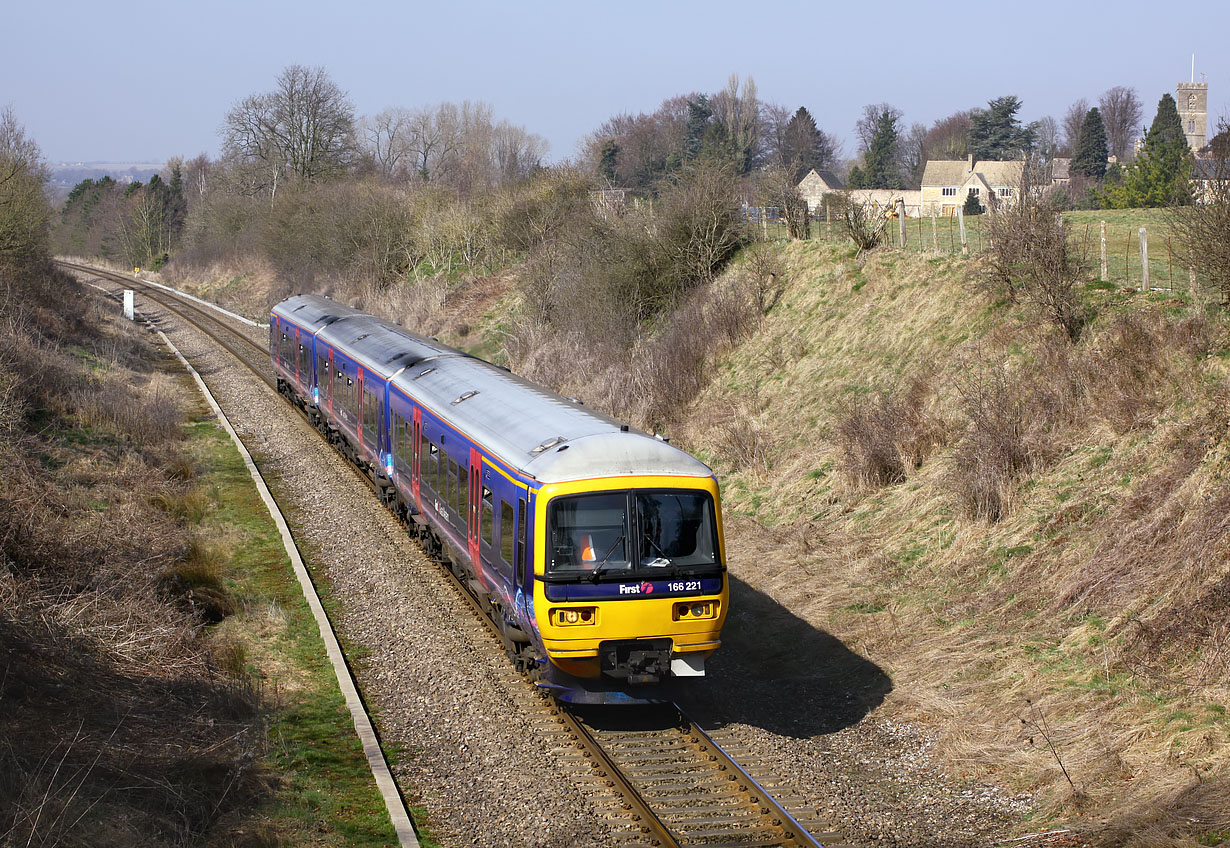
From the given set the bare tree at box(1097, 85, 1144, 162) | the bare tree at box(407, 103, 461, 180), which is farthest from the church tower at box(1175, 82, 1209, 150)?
the bare tree at box(407, 103, 461, 180)

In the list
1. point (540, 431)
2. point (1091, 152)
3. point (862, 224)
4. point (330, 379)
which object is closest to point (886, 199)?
point (1091, 152)

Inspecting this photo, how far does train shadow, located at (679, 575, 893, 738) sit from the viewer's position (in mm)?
10523

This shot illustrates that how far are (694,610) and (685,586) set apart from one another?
0.26 meters

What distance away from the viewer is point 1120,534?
11352 mm

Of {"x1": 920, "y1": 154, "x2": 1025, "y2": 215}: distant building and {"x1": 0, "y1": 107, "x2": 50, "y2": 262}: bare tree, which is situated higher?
{"x1": 920, "y1": 154, "x2": 1025, "y2": 215}: distant building

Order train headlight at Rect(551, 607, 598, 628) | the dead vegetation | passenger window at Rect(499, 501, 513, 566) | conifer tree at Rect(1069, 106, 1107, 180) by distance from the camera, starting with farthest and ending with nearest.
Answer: conifer tree at Rect(1069, 106, 1107, 180)
passenger window at Rect(499, 501, 513, 566)
train headlight at Rect(551, 607, 598, 628)
the dead vegetation

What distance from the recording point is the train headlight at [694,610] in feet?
32.2

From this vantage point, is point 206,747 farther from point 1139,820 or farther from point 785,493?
point 785,493

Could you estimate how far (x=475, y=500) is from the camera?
12000 millimetres

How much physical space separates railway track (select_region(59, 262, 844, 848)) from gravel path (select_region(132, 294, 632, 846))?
0.10 metres

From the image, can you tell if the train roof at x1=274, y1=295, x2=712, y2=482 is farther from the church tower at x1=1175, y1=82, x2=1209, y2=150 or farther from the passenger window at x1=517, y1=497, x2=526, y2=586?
the church tower at x1=1175, y1=82, x2=1209, y2=150

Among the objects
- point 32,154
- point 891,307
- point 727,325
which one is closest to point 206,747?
point 891,307

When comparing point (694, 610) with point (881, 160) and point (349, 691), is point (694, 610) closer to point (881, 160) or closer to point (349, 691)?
point (349, 691)

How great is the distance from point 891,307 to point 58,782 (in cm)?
1683
